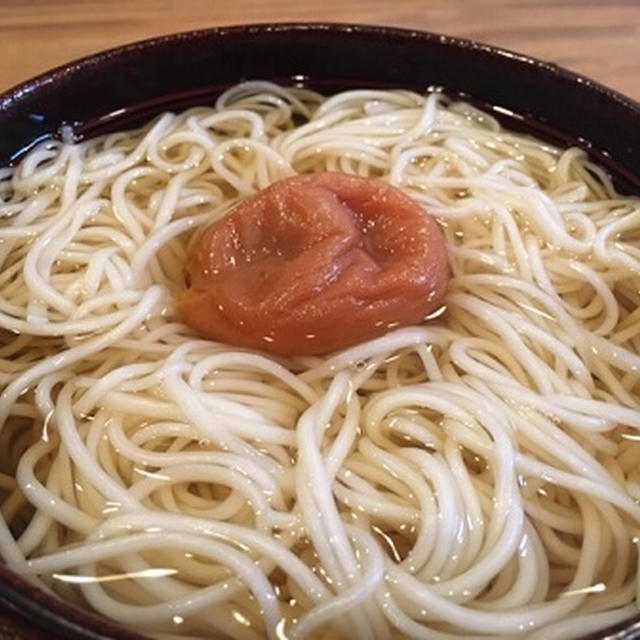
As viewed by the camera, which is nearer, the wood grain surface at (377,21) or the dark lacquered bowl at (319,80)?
the dark lacquered bowl at (319,80)

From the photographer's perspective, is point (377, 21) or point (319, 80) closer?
point (319, 80)

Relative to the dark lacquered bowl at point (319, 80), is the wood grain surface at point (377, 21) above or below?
above

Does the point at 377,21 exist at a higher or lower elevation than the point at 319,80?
higher

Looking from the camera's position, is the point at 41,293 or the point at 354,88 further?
the point at 354,88

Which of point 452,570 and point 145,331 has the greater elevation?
point 145,331

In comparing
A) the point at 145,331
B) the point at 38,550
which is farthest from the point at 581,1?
the point at 38,550

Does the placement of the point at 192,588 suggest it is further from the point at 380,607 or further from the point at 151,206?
the point at 151,206
